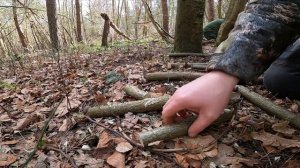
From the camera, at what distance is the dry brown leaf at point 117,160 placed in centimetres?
167

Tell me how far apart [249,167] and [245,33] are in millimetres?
699

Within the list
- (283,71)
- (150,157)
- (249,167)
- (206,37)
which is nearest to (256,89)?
(283,71)

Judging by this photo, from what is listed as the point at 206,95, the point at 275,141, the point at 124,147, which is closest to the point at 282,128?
the point at 275,141

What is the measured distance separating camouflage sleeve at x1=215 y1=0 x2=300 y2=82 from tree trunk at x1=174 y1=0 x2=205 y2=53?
289cm

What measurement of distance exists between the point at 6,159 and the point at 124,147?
26.5 inches

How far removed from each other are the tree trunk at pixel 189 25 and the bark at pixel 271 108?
87.8 inches

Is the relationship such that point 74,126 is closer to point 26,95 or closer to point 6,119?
point 6,119

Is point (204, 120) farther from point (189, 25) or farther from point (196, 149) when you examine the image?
point (189, 25)

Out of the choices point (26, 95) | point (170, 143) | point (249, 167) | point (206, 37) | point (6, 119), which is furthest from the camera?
point (206, 37)

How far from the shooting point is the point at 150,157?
1.73 metres

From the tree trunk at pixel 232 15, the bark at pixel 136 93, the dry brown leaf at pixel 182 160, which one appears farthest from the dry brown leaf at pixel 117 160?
the tree trunk at pixel 232 15

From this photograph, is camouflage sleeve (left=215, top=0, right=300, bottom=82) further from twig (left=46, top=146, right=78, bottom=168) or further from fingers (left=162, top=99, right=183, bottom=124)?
twig (left=46, top=146, right=78, bottom=168)

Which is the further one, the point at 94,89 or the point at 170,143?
the point at 94,89

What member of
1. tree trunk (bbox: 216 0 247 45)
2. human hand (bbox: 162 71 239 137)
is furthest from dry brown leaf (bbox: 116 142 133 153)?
tree trunk (bbox: 216 0 247 45)
